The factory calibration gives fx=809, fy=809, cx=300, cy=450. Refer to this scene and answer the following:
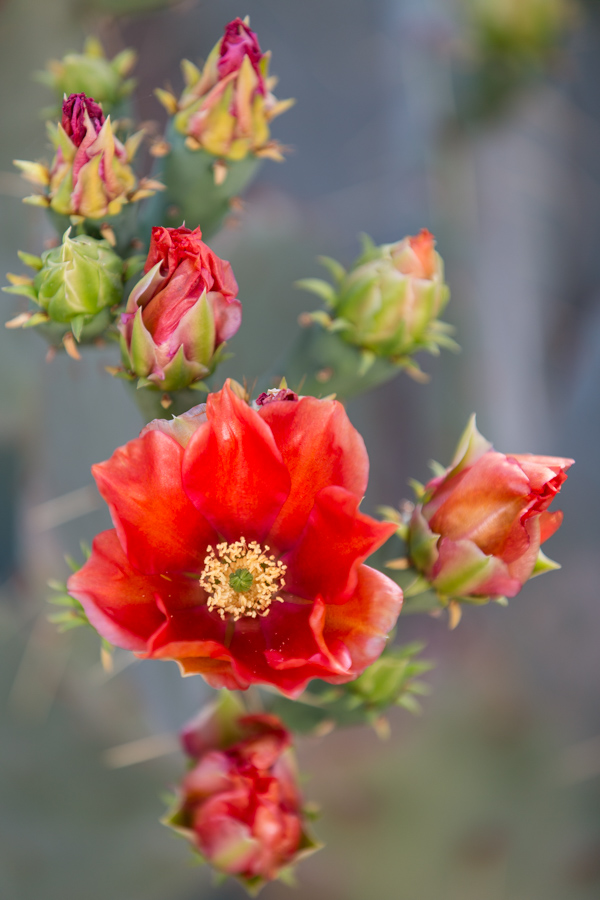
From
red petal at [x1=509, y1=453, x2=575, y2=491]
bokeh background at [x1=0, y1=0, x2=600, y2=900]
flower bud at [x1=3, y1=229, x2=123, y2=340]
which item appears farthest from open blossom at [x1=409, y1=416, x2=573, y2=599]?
bokeh background at [x1=0, y1=0, x2=600, y2=900]

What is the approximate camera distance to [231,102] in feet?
1.84

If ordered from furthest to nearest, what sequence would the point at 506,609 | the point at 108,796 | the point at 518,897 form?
the point at 506,609 < the point at 518,897 < the point at 108,796

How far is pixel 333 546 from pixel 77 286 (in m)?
0.24

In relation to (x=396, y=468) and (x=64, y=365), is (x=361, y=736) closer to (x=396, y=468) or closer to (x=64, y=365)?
(x=396, y=468)

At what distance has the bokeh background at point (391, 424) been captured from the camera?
94 cm

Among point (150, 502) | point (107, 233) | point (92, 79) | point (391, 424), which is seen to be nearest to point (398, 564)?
point (150, 502)

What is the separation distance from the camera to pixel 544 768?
1101 millimetres

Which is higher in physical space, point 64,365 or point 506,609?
point 64,365

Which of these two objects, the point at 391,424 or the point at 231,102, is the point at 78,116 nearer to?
the point at 231,102

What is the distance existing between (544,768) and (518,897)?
0.16 meters

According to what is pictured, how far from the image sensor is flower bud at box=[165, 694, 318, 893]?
56cm

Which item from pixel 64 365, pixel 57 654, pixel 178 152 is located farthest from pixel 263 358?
pixel 57 654

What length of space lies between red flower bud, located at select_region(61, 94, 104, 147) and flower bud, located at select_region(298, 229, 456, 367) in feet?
0.61

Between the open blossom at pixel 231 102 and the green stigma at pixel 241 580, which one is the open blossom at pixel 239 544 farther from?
the open blossom at pixel 231 102
